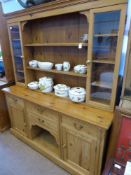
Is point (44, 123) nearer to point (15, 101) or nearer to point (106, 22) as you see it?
point (15, 101)

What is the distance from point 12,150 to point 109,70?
1832mm

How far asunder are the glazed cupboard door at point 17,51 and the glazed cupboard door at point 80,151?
1.24 m

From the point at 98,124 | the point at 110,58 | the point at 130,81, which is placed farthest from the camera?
the point at 110,58

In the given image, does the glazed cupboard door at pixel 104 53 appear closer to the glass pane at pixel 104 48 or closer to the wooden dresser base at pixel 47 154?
the glass pane at pixel 104 48

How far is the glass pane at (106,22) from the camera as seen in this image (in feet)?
3.95

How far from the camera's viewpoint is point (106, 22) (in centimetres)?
128

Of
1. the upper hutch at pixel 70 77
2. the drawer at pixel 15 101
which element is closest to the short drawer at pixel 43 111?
the upper hutch at pixel 70 77

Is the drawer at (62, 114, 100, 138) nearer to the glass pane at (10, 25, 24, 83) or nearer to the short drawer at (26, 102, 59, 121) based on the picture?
the short drawer at (26, 102, 59, 121)

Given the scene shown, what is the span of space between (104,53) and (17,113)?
5.09 ft

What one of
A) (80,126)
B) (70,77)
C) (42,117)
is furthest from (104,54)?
(42,117)

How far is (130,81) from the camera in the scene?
3.60ft

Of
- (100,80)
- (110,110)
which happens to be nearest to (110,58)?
(100,80)

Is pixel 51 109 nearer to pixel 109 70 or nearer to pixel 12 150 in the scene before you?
pixel 109 70

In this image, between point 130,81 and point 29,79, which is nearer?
point 130,81
